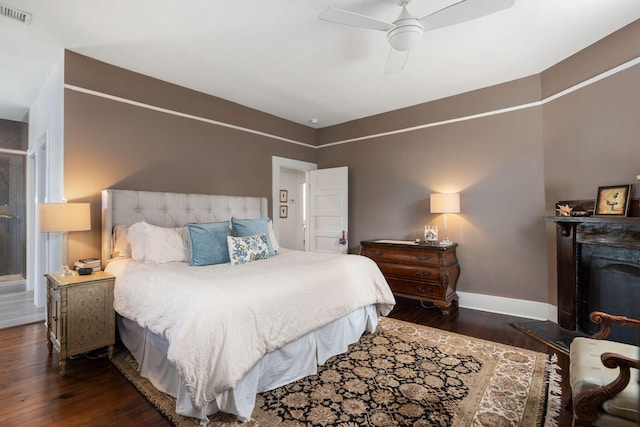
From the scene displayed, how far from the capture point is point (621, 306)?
2.60 meters

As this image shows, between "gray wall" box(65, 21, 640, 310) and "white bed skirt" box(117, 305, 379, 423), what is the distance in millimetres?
1352

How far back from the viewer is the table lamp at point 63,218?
2.42 meters

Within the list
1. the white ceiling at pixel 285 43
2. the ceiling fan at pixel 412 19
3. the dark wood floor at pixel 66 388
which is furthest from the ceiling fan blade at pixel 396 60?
the dark wood floor at pixel 66 388

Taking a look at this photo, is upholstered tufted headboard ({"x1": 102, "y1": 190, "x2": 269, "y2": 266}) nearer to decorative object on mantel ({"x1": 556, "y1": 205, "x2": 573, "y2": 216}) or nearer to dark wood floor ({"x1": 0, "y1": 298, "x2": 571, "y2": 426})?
dark wood floor ({"x1": 0, "y1": 298, "x2": 571, "y2": 426})

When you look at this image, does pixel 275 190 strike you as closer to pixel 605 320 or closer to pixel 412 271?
pixel 412 271

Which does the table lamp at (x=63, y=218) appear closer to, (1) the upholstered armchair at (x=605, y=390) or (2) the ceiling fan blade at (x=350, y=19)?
(2) the ceiling fan blade at (x=350, y=19)

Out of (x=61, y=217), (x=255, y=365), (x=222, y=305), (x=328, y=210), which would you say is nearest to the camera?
(x=222, y=305)

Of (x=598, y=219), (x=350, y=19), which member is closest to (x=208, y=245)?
(x=350, y=19)

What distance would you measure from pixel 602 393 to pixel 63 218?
3.59 metres

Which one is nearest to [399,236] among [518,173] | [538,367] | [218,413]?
[518,173]

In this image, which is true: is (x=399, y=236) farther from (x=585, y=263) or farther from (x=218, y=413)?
(x=218, y=413)

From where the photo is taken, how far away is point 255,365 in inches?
71.4

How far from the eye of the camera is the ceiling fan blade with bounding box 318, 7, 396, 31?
1.92 meters

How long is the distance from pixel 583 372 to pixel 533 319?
234 centimetres
